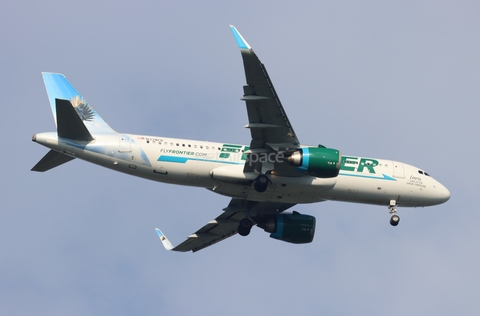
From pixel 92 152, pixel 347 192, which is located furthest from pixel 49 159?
pixel 347 192

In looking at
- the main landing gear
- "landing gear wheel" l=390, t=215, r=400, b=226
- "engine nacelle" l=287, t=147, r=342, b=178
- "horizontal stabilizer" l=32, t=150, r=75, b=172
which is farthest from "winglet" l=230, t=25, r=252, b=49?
"landing gear wheel" l=390, t=215, r=400, b=226

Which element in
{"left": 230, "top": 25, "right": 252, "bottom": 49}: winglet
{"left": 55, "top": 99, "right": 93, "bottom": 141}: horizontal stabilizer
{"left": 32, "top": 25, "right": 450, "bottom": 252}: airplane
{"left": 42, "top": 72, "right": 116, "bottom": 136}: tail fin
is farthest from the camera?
{"left": 42, "top": 72, "right": 116, "bottom": 136}: tail fin

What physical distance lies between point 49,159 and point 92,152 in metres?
2.44

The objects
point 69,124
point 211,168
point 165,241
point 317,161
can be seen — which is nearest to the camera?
point 69,124

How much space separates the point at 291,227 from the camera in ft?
168

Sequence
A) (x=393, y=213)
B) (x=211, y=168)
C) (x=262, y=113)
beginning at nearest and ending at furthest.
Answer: (x=262, y=113)
(x=211, y=168)
(x=393, y=213)

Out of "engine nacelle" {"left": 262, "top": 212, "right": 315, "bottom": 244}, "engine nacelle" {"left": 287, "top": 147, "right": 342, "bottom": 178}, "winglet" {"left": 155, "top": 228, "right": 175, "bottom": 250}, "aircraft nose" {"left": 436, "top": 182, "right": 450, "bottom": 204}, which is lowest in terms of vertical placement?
"winglet" {"left": 155, "top": 228, "right": 175, "bottom": 250}

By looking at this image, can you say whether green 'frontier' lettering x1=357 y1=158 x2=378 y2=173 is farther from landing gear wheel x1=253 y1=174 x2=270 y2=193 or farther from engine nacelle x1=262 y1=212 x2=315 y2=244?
landing gear wheel x1=253 y1=174 x2=270 y2=193

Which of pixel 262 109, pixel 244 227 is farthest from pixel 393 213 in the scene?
pixel 262 109

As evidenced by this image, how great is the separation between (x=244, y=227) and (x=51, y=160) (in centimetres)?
1159

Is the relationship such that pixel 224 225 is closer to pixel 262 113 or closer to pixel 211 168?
pixel 211 168

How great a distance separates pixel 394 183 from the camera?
4853 centimetres

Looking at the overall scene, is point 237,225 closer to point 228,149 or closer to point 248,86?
point 228,149

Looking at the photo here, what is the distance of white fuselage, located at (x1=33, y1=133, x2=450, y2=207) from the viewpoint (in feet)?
146
